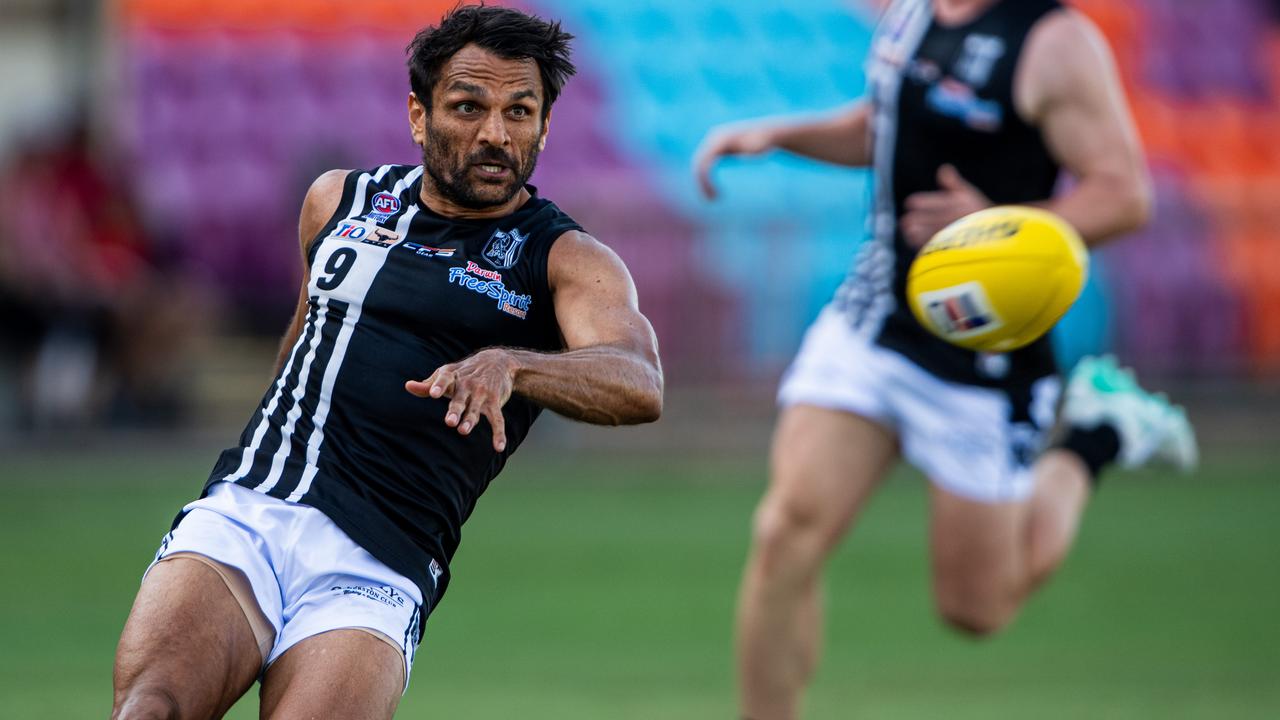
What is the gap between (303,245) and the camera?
521 centimetres

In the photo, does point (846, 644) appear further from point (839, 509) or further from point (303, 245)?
point (303, 245)

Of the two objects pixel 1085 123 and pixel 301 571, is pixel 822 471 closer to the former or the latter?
pixel 1085 123

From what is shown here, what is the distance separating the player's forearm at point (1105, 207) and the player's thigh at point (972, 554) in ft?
3.71

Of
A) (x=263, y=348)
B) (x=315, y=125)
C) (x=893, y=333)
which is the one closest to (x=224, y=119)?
(x=315, y=125)

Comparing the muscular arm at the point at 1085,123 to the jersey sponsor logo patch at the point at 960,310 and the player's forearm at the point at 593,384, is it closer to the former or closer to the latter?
the jersey sponsor logo patch at the point at 960,310

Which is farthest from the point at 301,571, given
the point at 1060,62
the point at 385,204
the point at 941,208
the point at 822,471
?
the point at 1060,62

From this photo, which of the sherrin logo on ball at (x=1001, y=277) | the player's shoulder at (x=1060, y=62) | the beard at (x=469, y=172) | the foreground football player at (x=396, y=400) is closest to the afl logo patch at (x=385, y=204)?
the foreground football player at (x=396, y=400)

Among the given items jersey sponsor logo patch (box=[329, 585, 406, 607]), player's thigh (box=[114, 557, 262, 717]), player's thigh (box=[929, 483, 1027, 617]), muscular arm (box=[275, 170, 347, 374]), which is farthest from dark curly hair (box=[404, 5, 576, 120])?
player's thigh (box=[929, 483, 1027, 617])

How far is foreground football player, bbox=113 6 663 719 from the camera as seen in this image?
4375 mm

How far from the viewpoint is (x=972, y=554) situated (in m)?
6.71

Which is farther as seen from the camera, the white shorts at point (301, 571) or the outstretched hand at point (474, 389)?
the white shorts at point (301, 571)

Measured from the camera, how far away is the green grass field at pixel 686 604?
7906mm

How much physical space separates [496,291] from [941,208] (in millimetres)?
1974

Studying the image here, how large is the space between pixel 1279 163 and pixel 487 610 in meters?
13.9
